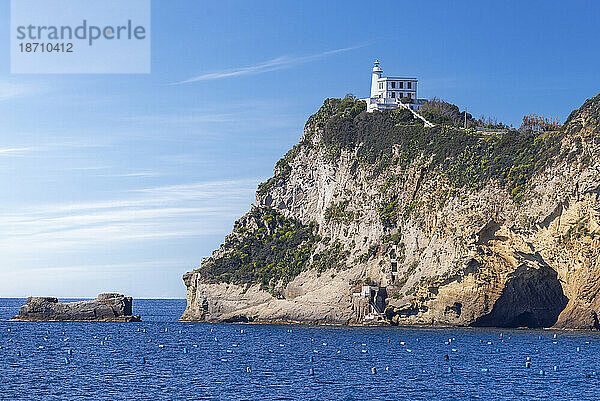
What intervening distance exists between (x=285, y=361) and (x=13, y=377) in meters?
23.1

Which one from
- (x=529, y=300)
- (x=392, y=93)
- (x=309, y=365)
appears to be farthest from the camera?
(x=392, y=93)

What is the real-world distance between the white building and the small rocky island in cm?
5507

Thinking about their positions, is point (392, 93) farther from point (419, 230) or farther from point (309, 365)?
point (309, 365)

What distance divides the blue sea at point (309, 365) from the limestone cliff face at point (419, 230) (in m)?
7.15

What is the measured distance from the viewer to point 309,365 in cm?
7075

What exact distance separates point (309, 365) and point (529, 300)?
1825 inches

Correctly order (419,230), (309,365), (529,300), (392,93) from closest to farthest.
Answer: (309,365) < (529,300) < (419,230) < (392,93)

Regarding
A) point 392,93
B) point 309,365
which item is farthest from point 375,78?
point 309,365

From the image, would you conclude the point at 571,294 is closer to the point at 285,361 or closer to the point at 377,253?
the point at 377,253

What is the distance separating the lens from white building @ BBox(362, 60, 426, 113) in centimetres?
14825

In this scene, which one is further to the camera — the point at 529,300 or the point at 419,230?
the point at 419,230

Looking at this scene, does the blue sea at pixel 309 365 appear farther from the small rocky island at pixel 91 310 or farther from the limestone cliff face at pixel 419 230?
the small rocky island at pixel 91 310

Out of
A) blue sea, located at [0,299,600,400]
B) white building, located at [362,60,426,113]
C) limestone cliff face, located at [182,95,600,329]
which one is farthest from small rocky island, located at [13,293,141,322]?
white building, located at [362,60,426,113]

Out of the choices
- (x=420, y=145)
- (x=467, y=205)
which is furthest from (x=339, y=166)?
(x=467, y=205)
